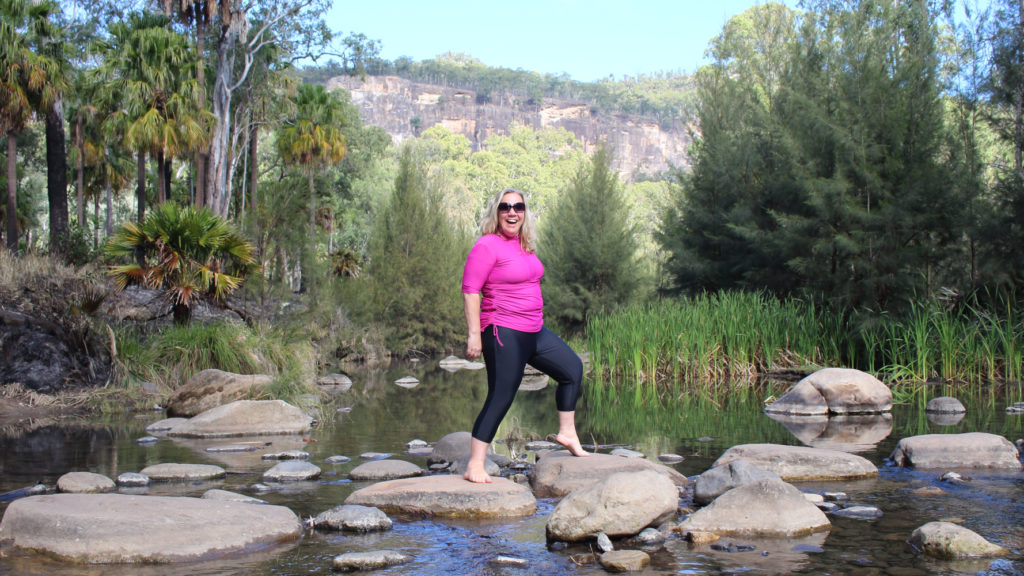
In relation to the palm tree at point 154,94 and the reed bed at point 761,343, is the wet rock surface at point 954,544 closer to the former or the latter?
the reed bed at point 761,343

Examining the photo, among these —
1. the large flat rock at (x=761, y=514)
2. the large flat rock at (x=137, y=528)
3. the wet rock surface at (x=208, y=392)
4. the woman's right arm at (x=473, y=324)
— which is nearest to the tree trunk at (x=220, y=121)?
the wet rock surface at (x=208, y=392)

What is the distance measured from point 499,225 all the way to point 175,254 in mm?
9804

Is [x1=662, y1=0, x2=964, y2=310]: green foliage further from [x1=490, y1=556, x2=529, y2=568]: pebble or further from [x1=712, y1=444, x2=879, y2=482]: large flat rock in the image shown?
[x1=490, y1=556, x2=529, y2=568]: pebble

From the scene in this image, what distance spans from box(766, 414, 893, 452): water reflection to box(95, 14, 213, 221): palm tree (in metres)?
20.6

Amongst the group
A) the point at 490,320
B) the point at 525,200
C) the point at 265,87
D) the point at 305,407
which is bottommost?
the point at 305,407

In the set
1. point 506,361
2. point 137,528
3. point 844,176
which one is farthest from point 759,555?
point 844,176

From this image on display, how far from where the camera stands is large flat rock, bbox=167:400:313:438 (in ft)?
32.7

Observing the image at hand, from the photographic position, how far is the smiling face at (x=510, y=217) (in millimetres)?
5824

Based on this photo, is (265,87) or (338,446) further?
(265,87)

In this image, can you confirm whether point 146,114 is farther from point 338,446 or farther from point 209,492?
point 209,492

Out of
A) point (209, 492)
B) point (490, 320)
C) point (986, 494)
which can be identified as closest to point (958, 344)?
point (986, 494)

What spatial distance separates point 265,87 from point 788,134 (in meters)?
20.4

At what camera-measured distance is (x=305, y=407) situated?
12352 mm

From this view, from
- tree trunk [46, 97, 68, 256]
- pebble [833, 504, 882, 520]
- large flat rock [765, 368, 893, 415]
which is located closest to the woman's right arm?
pebble [833, 504, 882, 520]
